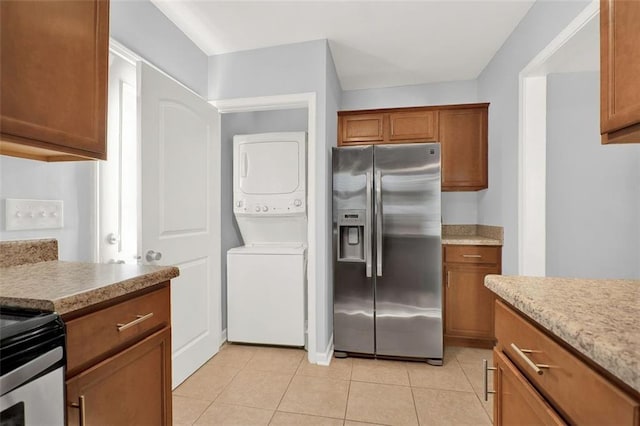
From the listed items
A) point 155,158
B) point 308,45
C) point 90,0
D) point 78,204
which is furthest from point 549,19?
point 78,204

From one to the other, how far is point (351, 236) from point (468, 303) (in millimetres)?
1214

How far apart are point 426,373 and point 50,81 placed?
8.69 ft

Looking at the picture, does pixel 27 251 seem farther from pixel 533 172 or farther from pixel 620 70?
pixel 533 172

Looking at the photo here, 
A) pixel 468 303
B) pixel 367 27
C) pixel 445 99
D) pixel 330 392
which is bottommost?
pixel 330 392

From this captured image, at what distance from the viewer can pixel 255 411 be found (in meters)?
1.76

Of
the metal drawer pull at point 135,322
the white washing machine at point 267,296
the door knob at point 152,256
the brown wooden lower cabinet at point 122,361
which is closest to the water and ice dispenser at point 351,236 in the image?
the white washing machine at point 267,296

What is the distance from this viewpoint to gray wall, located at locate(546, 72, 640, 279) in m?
2.24

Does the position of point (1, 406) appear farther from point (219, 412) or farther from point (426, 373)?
point (426, 373)

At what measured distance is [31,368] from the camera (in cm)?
62

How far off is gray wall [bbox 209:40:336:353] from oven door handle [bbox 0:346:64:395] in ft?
5.85

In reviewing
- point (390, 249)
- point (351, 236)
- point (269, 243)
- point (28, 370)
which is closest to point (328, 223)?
point (351, 236)

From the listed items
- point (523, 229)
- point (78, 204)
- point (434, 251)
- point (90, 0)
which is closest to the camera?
point (90, 0)

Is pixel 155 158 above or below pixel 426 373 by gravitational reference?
above

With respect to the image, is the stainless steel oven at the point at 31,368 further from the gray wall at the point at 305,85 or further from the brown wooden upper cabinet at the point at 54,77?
the gray wall at the point at 305,85
